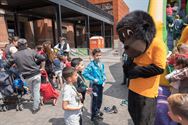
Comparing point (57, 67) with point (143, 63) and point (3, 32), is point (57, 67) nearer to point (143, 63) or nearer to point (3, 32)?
point (143, 63)

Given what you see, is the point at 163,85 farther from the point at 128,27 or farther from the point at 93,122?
the point at 128,27

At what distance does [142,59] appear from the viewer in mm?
2480

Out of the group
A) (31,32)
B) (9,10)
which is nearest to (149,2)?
(9,10)

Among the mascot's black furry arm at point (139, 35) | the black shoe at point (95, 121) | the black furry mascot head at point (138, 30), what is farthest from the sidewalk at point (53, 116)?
the black furry mascot head at point (138, 30)

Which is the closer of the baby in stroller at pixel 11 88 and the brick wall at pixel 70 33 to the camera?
the baby in stroller at pixel 11 88

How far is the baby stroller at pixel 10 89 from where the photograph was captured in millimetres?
5201

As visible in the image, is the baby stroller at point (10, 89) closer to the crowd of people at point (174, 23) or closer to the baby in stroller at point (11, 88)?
the baby in stroller at point (11, 88)

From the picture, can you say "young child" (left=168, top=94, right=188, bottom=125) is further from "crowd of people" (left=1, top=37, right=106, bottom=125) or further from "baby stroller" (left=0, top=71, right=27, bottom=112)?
"baby stroller" (left=0, top=71, right=27, bottom=112)

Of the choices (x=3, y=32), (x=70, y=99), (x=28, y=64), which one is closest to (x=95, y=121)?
(x=70, y=99)

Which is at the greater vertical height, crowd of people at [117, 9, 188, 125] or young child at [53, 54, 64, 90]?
crowd of people at [117, 9, 188, 125]

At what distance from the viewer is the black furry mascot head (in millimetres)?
2349

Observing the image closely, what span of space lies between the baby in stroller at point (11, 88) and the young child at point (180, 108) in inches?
173

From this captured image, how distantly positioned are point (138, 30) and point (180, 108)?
104cm

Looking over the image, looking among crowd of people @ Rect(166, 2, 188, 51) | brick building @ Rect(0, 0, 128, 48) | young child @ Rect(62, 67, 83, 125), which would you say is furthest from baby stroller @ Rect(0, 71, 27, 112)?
brick building @ Rect(0, 0, 128, 48)
